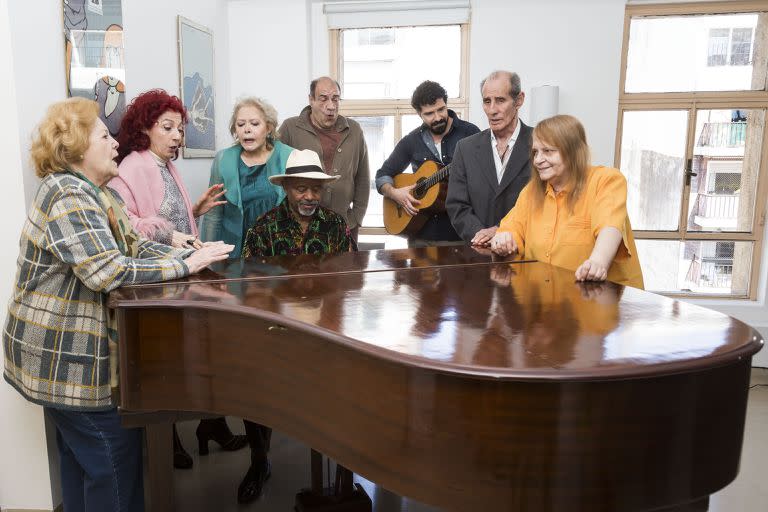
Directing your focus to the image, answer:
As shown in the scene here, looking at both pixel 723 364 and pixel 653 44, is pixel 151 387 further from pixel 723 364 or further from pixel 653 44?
pixel 653 44

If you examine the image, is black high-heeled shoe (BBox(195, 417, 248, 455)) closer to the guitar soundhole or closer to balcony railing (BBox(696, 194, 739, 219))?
the guitar soundhole

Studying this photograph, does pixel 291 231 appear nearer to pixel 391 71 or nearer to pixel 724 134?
pixel 391 71

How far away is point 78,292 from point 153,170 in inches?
34.2

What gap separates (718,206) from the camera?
4.81 meters

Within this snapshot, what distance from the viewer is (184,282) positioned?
182cm

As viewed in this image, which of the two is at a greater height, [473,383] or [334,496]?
[473,383]

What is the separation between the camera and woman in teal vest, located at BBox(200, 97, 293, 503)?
289 centimetres

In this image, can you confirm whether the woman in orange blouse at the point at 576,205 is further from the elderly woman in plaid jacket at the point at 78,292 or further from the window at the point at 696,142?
the window at the point at 696,142

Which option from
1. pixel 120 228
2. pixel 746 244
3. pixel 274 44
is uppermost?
pixel 274 44

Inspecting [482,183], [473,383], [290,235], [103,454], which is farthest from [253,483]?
[473,383]

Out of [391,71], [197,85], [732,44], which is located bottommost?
[197,85]

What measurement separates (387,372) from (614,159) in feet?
13.1

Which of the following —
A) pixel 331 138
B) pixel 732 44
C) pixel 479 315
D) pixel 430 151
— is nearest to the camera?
pixel 479 315

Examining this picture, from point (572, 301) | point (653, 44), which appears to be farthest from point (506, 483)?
point (653, 44)
